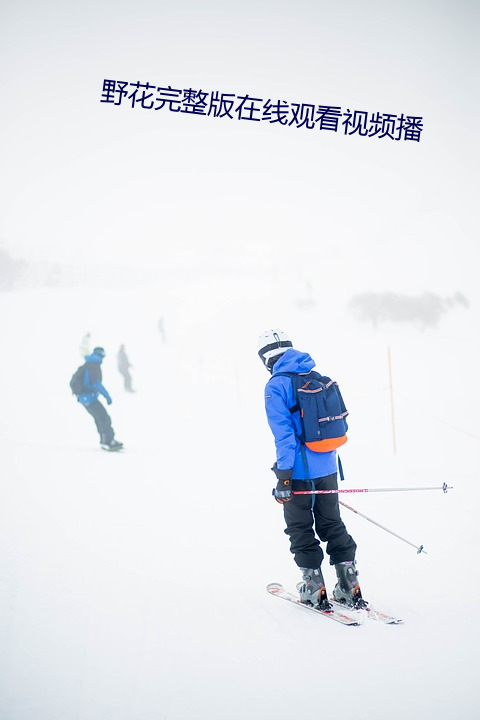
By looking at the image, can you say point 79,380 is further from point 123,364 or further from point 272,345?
Result: point 123,364

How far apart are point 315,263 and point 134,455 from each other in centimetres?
5923

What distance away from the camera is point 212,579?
141 inches

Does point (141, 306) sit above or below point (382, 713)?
above

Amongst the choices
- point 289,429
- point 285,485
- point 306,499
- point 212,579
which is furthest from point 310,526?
point 212,579

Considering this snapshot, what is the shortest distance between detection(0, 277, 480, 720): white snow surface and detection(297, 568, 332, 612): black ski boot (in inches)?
4.2

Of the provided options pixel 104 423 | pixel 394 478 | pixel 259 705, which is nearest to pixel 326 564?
pixel 259 705

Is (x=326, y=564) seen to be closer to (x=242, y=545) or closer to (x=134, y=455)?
(x=242, y=545)

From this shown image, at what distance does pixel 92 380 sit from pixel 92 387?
0.15 meters

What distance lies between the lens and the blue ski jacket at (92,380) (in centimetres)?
800

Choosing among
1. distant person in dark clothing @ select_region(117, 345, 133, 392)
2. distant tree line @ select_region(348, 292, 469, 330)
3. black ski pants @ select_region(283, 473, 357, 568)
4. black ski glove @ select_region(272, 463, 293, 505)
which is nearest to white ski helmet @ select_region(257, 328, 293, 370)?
black ski glove @ select_region(272, 463, 293, 505)

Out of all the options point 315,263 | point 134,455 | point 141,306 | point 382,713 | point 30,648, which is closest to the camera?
point 382,713

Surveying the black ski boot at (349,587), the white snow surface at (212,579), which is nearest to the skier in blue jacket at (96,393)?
the white snow surface at (212,579)

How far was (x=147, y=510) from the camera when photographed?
17.2ft

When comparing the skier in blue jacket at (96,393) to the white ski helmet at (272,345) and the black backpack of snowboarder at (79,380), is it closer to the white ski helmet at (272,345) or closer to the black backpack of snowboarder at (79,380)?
the black backpack of snowboarder at (79,380)
